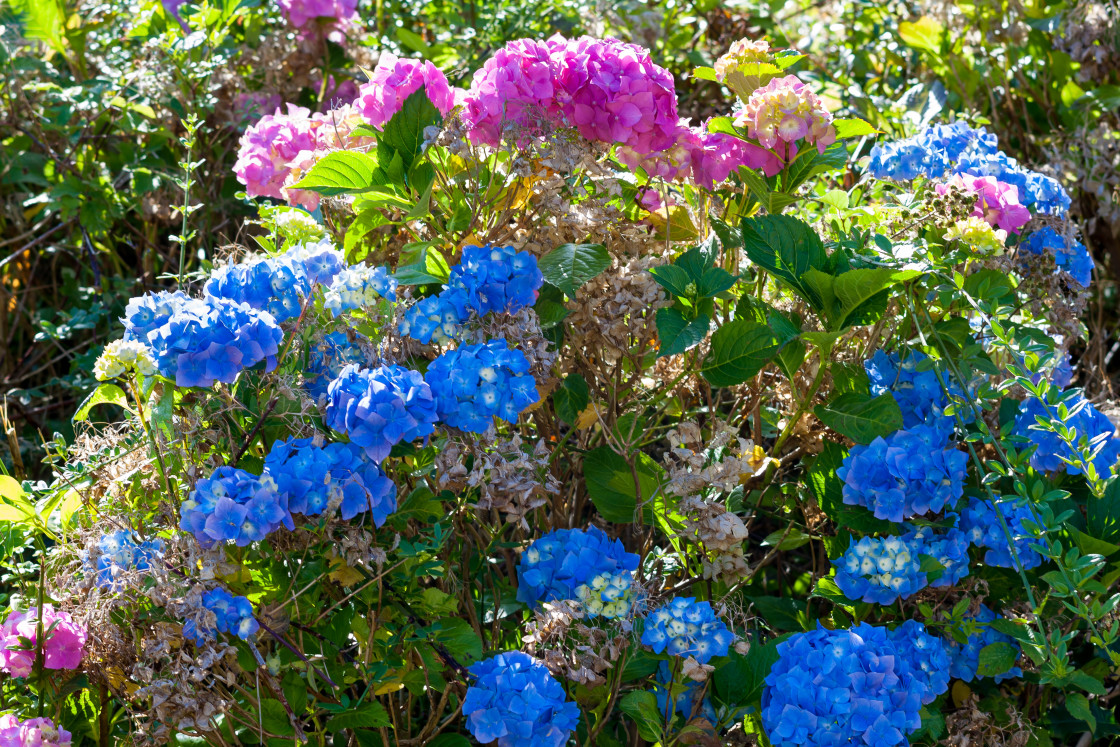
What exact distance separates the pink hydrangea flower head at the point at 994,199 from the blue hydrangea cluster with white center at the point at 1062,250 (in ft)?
0.40

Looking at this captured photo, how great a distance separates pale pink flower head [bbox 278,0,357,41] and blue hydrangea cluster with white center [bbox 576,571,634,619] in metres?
1.82

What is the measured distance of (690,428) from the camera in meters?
1.50

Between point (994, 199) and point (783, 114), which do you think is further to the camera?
point (994, 199)

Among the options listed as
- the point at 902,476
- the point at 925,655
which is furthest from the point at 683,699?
the point at 902,476

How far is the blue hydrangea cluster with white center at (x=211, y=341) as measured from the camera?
3.97ft

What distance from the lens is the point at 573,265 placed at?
1.46 m

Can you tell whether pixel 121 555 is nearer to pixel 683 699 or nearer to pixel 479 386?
pixel 479 386

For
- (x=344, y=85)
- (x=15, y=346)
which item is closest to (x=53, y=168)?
(x=15, y=346)

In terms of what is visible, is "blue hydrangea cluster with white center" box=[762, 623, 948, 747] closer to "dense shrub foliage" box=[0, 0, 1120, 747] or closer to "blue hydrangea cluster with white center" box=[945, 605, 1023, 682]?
"dense shrub foliage" box=[0, 0, 1120, 747]

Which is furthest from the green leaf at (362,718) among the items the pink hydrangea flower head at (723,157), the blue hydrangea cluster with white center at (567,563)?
the pink hydrangea flower head at (723,157)

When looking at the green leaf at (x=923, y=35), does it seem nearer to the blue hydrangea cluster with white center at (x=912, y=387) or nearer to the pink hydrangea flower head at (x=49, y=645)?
the blue hydrangea cluster with white center at (x=912, y=387)

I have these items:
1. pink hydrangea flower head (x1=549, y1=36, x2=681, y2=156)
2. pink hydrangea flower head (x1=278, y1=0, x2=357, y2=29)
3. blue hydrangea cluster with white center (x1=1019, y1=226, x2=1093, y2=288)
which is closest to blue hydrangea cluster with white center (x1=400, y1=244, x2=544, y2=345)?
pink hydrangea flower head (x1=549, y1=36, x2=681, y2=156)

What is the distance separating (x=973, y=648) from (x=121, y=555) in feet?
4.15

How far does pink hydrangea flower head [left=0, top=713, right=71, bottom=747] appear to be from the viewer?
1421 mm
